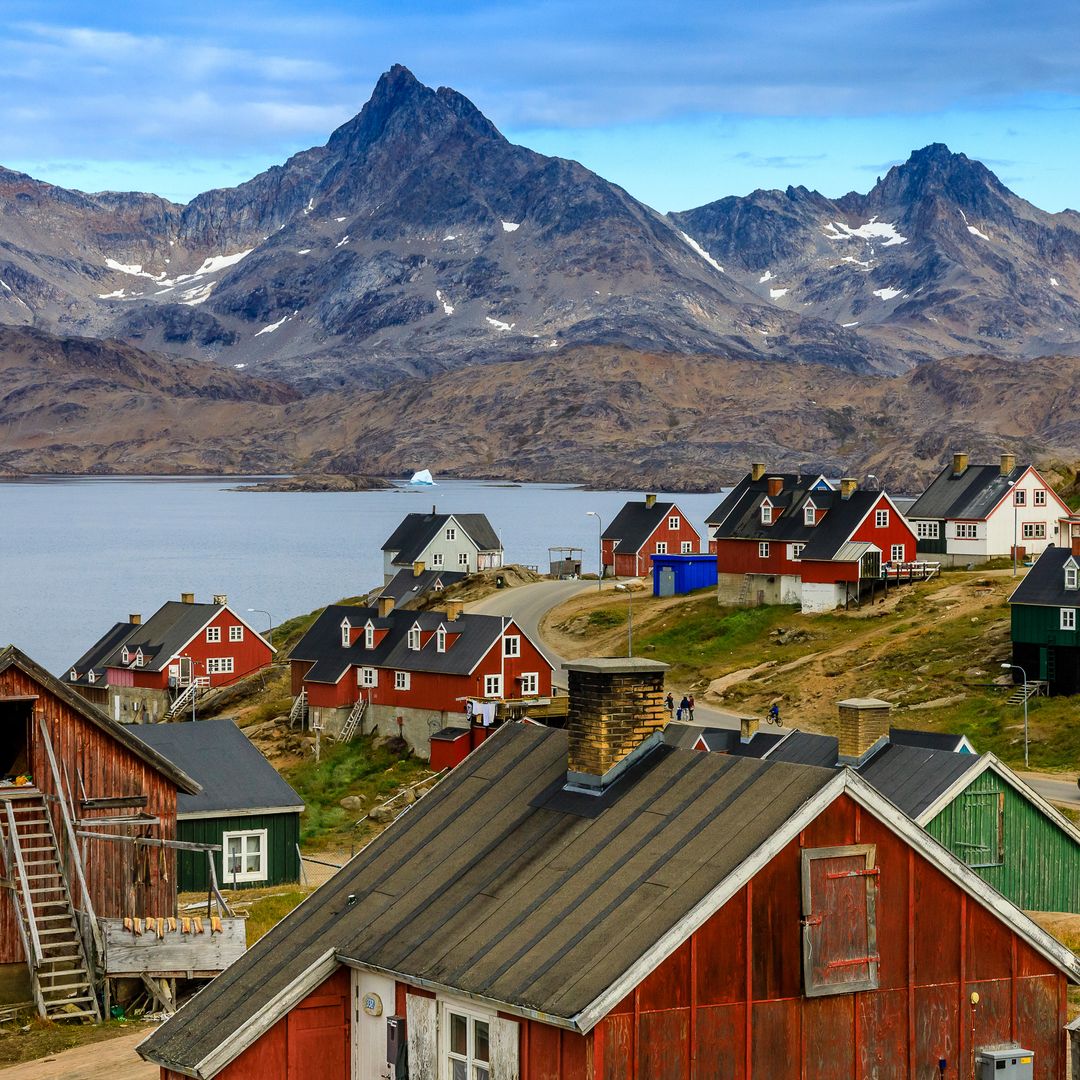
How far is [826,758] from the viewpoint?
139 feet

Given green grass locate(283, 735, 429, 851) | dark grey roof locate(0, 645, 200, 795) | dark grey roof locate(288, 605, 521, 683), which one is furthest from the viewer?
dark grey roof locate(288, 605, 521, 683)

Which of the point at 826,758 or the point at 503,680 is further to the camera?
the point at 503,680

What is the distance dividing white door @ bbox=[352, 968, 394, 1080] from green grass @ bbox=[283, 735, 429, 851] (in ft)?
140

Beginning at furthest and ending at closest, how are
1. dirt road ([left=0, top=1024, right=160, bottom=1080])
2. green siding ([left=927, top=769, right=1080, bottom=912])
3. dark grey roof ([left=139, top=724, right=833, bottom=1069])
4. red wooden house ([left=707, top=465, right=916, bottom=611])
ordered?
red wooden house ([left=707, top=465, right=916, bottom=611]) → green siding ([left=927, top=769, right=1080, bottom=912]) → dirt road ([left=0, top=1024, right=160, bottom=1080]) → dark grey roof ([left=139, top=724, right=833, bottom=1069])

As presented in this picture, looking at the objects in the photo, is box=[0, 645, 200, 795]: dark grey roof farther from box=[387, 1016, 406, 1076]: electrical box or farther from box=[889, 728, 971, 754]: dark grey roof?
box=[889, 728, 971, 754]: dark grey roof

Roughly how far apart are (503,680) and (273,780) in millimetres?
28396

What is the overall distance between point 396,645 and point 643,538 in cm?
4122

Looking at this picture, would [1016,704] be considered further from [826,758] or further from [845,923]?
[845,923]

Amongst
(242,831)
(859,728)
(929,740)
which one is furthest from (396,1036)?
(242,831)

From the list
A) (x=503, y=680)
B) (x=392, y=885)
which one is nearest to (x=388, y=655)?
(x=503, y=680)

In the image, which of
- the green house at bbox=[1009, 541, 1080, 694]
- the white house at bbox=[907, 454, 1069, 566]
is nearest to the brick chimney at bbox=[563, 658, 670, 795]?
the green house at bbox=[1009, 541, 1080, 694]

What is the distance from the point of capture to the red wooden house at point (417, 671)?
76.4m

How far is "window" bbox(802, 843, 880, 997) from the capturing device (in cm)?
1783

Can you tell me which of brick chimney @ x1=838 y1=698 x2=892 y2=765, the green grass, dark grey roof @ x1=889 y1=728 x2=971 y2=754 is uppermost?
brick chimney @ x1=838 y1=698 x2=892 y2=765
